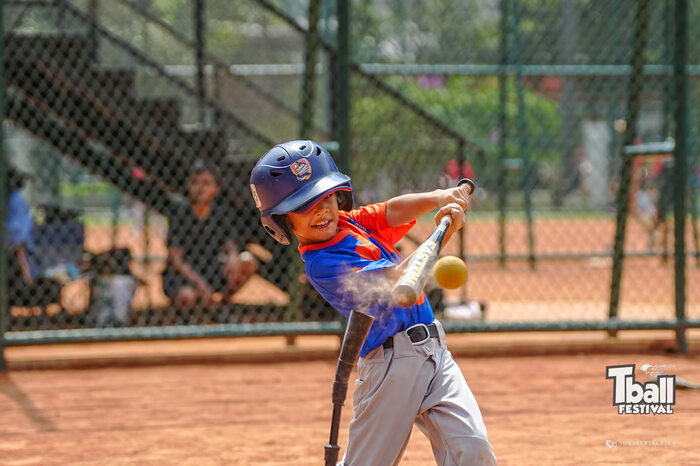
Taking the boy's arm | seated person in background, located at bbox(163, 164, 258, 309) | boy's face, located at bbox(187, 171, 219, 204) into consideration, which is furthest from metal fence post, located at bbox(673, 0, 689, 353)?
the boy's arm

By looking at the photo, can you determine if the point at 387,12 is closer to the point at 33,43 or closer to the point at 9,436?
the point at 33,43

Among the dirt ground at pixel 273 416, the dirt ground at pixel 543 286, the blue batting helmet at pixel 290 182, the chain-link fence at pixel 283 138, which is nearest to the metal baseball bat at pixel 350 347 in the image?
the blue batting helmet at pixel 290 182

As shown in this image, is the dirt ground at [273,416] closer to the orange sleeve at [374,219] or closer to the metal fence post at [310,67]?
the orange sleeve at [374,219]

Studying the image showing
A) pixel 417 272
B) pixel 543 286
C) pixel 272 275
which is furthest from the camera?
pixel 543 286

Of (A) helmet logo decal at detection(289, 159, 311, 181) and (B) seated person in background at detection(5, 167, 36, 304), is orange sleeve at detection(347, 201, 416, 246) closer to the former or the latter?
(A) helmet logo decal at detection(289, 159, 311, 181)

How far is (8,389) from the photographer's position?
18.8ft

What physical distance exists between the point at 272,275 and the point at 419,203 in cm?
498

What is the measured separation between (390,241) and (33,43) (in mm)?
5374

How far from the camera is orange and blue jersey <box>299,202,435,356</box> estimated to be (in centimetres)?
282

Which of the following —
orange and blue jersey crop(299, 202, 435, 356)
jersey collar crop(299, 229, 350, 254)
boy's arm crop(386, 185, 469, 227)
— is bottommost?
orange and blue jersey crop(299, 202, 435, 356)

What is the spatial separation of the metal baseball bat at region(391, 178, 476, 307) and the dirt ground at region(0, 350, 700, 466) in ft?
5.59

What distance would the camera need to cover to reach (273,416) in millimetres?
4957

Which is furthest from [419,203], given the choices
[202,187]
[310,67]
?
[202,187]

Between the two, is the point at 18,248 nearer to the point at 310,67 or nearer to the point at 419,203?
the point at 310,67
